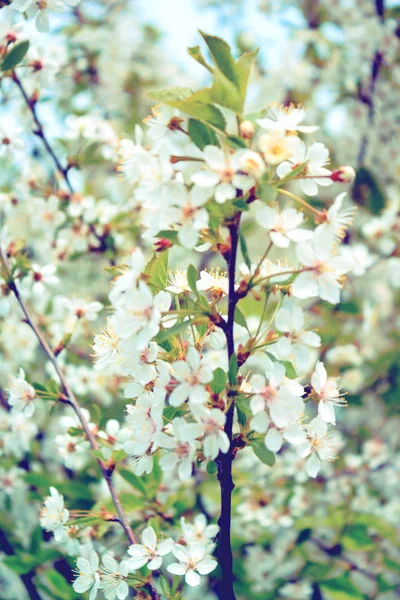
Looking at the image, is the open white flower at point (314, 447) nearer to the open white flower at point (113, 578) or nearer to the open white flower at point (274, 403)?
the open white flower at point (274, 403)

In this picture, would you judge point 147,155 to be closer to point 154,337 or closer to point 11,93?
point 154,337

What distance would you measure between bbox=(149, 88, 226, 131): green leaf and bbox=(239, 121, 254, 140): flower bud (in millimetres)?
35

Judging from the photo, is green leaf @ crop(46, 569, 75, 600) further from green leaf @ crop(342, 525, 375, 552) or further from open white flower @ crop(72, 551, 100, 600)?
green leaf @ crop(342, 525, 375, 552)

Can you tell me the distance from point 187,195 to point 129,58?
11.1 feet

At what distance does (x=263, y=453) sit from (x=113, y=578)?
40 centimetres

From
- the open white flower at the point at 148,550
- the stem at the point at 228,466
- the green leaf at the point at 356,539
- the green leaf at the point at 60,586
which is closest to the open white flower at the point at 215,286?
the stem at the point at 228,466

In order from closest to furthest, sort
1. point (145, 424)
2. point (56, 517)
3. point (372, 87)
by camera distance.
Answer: point (145, 424) → point (56, 517) → point (372, 87)

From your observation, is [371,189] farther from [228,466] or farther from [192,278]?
[228,466]

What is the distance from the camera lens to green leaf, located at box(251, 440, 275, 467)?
3.13ft

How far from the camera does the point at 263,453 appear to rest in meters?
0.97

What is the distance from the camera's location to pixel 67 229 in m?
2.16

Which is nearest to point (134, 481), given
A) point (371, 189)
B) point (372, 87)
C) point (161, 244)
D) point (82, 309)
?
point (82, 309)

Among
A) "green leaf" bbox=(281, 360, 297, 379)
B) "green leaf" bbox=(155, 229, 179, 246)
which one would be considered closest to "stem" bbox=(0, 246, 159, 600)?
"green leaf" bbox=(281, 360, 297, 379)

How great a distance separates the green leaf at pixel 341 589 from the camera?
1.90 metres
